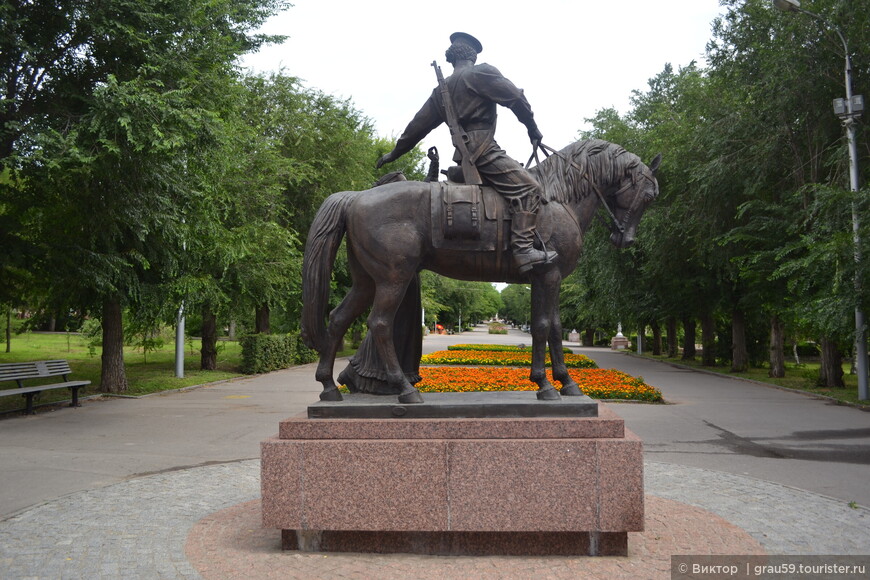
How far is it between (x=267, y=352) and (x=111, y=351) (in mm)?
8829

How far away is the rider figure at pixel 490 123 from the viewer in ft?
17.2

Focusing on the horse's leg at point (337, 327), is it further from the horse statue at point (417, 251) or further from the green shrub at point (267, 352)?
the green shrub at point (267, 352)

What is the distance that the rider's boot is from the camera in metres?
5.18

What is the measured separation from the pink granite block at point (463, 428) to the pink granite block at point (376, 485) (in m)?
0.12

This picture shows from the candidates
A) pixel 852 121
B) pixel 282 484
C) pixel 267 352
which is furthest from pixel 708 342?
pixel 282 484

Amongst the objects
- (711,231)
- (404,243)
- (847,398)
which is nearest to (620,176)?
(404,243)

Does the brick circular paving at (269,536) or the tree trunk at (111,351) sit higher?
the tree trunk at (111,351)

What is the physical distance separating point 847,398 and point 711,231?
20.7ft

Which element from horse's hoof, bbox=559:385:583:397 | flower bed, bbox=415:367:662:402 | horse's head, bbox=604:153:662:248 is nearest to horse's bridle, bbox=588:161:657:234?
horse's head, bbox=604:153:662:248

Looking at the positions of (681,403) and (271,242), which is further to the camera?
(271,242)

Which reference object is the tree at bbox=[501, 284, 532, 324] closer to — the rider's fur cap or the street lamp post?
the street lamp post

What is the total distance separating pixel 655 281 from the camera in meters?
26.8

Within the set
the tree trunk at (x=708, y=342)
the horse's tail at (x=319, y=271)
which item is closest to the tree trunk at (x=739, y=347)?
the tree trunk at (x=708, y=342)

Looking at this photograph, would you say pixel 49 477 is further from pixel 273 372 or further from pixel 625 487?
pixel 273 372
